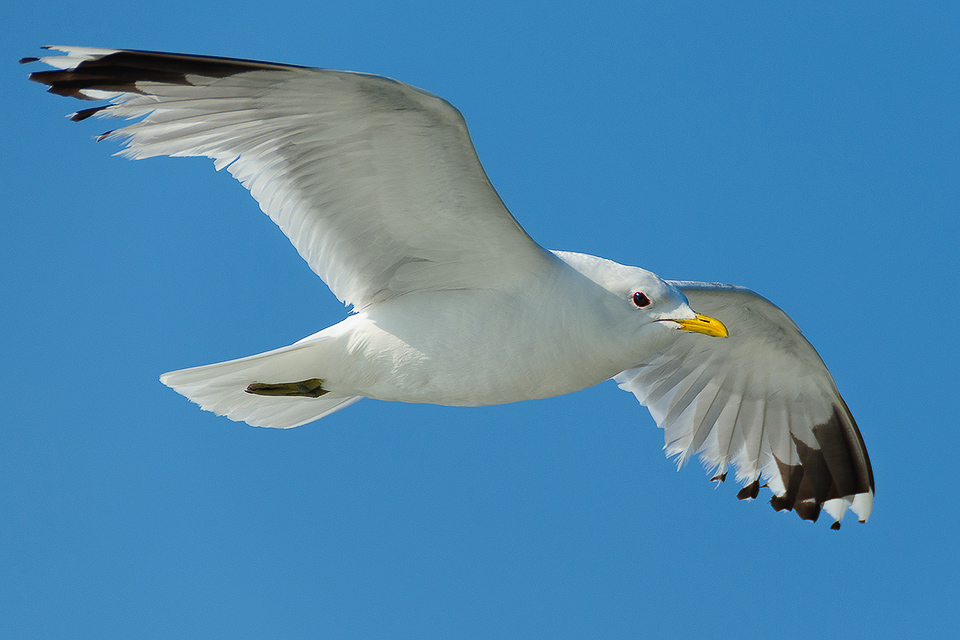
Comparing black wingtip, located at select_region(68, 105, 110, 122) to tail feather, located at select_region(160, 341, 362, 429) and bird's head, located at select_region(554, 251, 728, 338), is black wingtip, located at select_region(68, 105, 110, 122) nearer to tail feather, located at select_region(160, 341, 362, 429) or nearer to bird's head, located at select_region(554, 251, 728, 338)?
tail feather, located at select_region(160, 341, 362, 429)

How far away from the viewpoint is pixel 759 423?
209 inches

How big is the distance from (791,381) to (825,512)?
73 cm

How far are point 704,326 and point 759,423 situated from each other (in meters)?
1.89

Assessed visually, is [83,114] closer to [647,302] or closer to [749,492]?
[647,302]

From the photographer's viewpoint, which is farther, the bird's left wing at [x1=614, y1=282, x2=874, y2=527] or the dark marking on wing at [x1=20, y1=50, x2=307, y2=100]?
the bird's left wing at [x1=614, y1=282, x2=874, y2=527]

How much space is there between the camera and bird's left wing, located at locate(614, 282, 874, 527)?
521 cm

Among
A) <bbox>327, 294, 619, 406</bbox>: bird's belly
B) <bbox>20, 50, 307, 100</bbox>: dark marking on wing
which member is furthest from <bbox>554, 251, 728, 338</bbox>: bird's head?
<bbox>20, 50, 307, 100</bbox>: dark marking on wing

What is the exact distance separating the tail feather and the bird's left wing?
5.88ft

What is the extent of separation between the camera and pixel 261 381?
3969mm

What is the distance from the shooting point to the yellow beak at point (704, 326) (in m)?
3.60

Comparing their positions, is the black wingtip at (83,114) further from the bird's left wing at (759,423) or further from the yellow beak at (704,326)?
the bird's left wing at (759,423)

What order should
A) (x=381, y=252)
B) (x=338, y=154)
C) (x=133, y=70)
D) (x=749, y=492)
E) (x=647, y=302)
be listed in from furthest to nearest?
1. (x=749, y=492)
2. (x=381, y=252)
3. (x=647, y=302)
4. (x=338, y=154)
5. (x=133, y=70)

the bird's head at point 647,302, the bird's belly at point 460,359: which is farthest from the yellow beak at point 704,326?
the bird's belly at point 460,359

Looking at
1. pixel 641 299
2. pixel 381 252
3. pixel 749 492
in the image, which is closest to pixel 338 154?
→ pixel 381 252
